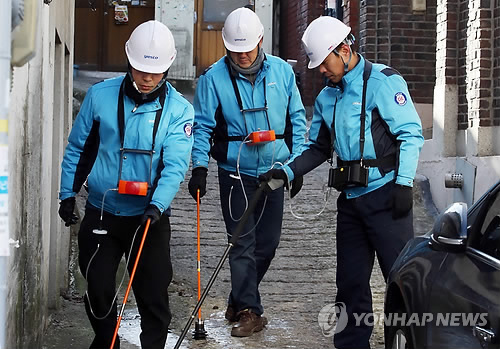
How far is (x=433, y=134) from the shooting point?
36.7ft

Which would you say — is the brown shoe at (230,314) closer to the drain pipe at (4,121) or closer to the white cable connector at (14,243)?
the white cable connector at (14,243)

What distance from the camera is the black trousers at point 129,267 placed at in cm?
564

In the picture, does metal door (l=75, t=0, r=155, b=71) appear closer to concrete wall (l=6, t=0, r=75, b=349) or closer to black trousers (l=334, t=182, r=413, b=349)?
concrete wall (l=6, t=0, r=75, b=349)

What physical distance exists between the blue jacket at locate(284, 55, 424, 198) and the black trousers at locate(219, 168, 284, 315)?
124 centimetres

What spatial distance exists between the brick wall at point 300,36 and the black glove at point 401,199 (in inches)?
419

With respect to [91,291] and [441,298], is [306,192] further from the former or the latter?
[441,298]

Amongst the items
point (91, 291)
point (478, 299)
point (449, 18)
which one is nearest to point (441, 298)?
point (478, 299)

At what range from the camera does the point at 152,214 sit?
17.6 ft

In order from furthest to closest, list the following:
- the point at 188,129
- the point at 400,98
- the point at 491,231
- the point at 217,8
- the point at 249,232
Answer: the point at 217,8
the point at 249,232
the point at 400,98
the point at 188,129
the point at 491,231

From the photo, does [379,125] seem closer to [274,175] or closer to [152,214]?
[274,175]

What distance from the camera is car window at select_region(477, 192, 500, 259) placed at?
418cm

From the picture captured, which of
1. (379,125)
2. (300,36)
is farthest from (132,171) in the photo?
(300,36)

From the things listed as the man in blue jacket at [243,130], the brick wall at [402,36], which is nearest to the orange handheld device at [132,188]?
the man in blue jacket at [243,130]

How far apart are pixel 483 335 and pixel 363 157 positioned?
2.21m
